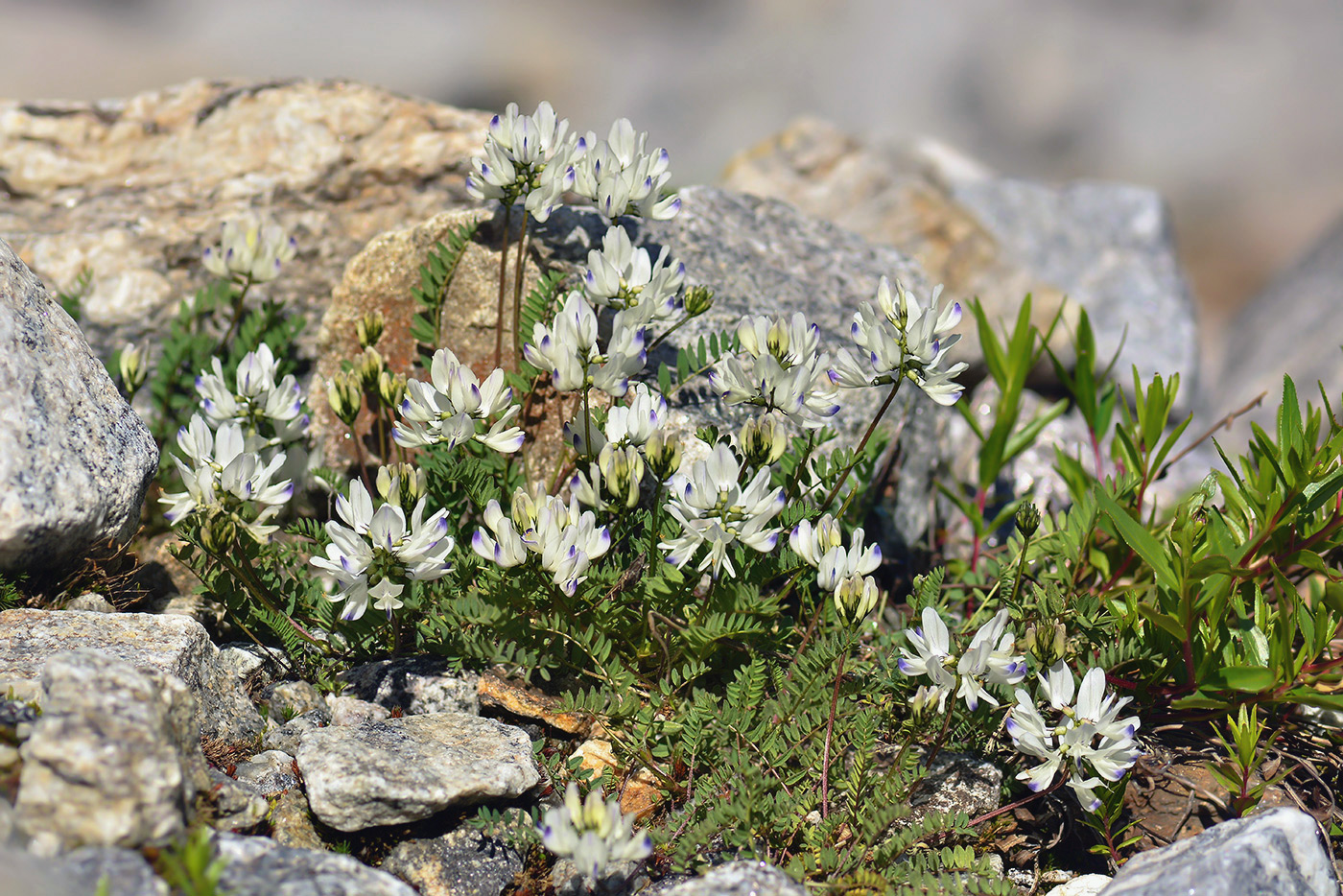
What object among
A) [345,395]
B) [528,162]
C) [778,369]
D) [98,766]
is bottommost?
[98,766]

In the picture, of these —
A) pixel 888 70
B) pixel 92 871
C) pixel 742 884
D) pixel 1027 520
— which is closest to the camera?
pixel 92 871

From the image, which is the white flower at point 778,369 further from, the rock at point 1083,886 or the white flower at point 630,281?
the rock at point 1083,886

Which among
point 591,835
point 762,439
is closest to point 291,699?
point 591,835

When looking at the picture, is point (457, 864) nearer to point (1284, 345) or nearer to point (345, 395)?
point (345, 395)

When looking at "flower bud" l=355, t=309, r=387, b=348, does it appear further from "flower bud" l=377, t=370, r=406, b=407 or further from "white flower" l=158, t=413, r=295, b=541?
"white flower" l=158, t=413, r=295, b=541

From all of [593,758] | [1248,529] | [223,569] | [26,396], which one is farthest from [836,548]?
[26,396]

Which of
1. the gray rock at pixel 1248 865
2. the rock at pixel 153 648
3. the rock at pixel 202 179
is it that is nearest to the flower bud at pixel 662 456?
the rock at pixel 153 648
